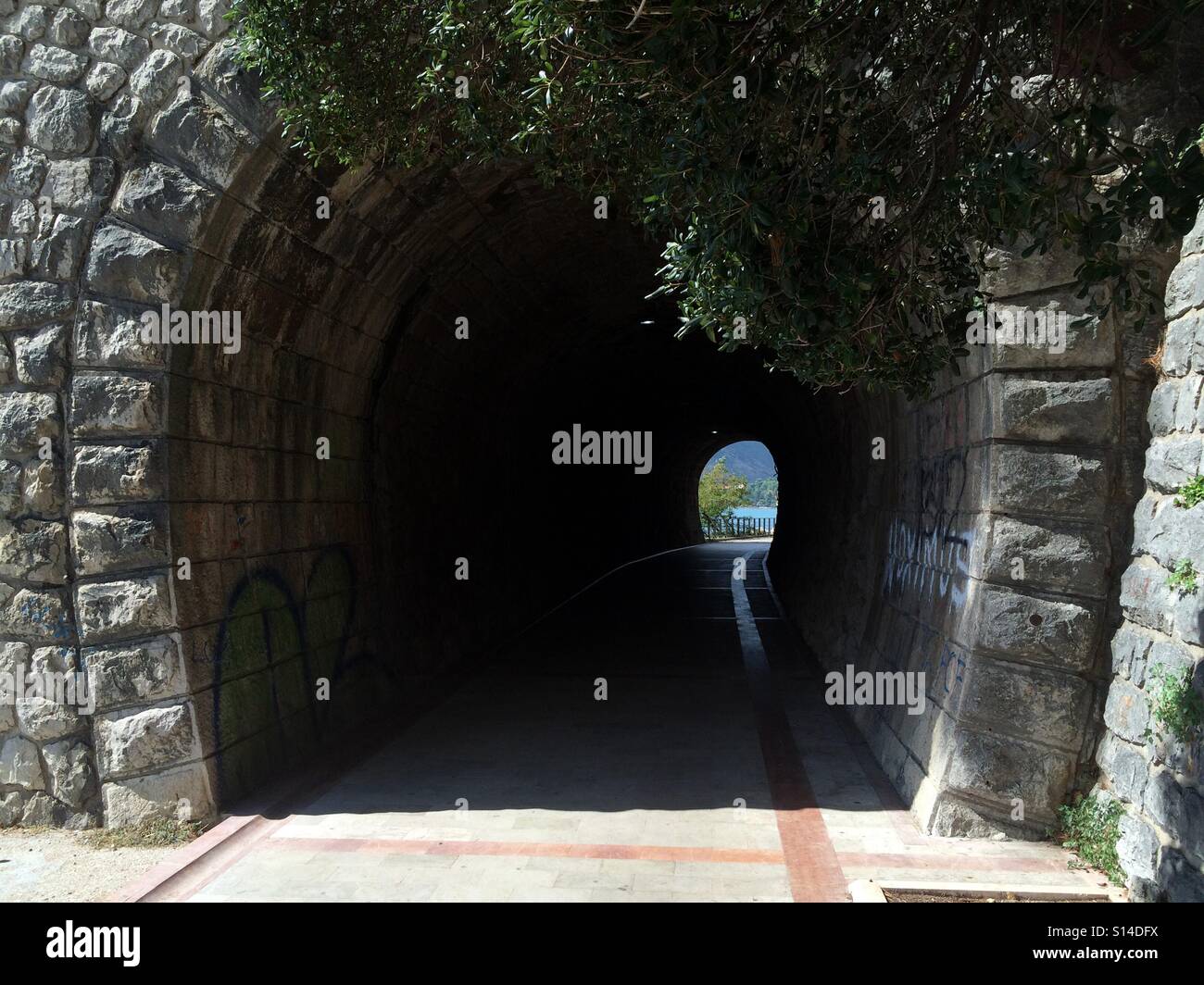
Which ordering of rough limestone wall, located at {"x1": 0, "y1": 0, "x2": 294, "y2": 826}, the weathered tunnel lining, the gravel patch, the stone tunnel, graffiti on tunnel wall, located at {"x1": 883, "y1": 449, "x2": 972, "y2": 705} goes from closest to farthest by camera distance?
the gravel patch
the stone tunnel
the weathered tunnel lining
rough limestone wall, located at {"x1": 0, "y1": 0, "x2": 294, "y2": 826}
graffiti on tunnel wall, located at {"x1": 883, "y1": 449, "x2": 972, "y2": 705}

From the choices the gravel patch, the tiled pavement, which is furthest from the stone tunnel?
the tiled pavement

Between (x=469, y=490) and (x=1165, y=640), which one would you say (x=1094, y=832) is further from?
(x=469, y=490)

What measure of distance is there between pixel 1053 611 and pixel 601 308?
10016mm

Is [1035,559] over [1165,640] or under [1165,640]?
over

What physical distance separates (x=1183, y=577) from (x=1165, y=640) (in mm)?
386

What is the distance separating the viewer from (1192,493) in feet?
17.8

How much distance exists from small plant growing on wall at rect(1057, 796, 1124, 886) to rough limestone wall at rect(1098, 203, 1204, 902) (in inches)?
3.0

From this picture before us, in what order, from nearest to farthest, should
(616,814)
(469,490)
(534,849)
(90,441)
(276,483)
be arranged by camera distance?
(534,849) → (90,441) → (616,814) → (276,483) → (469,490)

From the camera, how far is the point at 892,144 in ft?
17.9

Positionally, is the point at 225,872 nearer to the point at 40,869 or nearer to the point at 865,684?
the point at 40,869

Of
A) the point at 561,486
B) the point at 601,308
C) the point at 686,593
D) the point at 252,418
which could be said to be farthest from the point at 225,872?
the point at 686,593

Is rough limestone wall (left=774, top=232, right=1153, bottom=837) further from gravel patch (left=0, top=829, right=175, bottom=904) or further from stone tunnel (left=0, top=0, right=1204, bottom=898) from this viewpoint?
gravel patch (left=0, top=829, right=175, bottom=904)

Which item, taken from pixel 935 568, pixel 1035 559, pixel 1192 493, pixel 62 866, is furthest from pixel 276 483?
pixel 1192 493

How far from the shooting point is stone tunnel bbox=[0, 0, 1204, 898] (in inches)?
244
